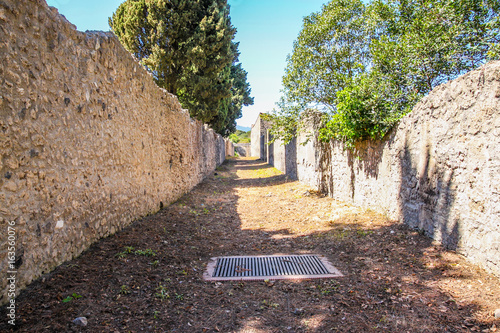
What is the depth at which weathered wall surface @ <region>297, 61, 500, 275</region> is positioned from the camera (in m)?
3.01

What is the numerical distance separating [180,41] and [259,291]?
12.5 meters

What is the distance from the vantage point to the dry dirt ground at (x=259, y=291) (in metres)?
2.29

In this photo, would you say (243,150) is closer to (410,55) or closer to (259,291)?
(410,55)

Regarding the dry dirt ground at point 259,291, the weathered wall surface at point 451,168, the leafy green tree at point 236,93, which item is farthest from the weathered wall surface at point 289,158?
the leafy green tree at point 236,93

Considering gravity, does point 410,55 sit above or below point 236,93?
below

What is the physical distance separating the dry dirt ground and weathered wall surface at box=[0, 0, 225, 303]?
31 centimetres

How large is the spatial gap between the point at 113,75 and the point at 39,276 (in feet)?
8.95

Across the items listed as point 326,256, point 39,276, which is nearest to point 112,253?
point 39,276

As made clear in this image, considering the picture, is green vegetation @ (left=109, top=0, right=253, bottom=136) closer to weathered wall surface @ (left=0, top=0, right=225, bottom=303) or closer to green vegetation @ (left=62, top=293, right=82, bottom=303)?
weathered wall surface @ (left=0, top=0, right=225, bottom=303)

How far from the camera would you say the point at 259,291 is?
304cm

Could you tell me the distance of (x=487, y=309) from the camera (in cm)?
242

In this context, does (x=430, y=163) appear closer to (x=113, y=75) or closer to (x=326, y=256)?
(x=326, y=256)

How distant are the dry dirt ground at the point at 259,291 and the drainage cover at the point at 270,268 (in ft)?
0.39

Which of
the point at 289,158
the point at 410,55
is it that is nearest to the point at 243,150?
the point at 289,158
